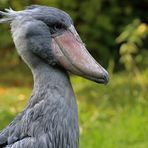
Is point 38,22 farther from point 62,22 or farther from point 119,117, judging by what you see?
point 119,117

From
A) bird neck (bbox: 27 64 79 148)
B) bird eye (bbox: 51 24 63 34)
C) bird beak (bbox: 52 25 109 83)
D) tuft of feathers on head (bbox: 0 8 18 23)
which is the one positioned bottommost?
bird neck (bbox: 27 64 79 148)

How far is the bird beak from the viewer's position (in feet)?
9.16

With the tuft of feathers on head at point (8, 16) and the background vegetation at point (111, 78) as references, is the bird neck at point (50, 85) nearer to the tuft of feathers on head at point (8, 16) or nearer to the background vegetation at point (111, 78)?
the tuft of feathers on head at point (8, 16)

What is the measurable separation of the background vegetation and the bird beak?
241 centimetres

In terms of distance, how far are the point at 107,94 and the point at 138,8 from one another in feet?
8.12

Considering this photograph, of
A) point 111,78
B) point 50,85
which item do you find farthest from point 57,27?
point 111,78

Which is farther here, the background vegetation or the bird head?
the background vegetation

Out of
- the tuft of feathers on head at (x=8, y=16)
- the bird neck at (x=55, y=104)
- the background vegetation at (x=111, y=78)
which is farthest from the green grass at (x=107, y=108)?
the tuft of feathers on head at (x=8, y=16)

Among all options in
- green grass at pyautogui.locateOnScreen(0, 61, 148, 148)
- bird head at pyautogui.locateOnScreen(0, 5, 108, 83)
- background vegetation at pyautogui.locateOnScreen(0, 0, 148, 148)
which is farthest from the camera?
background vegetation at pyautogui.locateOnScreen(0, 0, 148, 148)

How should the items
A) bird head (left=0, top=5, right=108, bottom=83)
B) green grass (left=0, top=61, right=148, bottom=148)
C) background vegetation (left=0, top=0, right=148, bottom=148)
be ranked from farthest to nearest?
1. background vegetation (left=0, top=0, right=148, bottom=148)
2. green grass (left=0, top=61, right=148, bottom=148)
3. bird head (left=0, top=5, right=108, bottom=83)

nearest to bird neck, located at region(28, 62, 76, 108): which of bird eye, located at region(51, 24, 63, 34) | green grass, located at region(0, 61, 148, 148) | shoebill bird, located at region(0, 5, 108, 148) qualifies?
shoebill bird, located at region(0, 5, 108, 148)

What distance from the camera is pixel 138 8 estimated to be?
883 cm

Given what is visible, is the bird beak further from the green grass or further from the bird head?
the green grass

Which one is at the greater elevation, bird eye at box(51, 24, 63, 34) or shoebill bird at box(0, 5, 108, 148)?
bird eye at box(51, 24, 63, 34)
